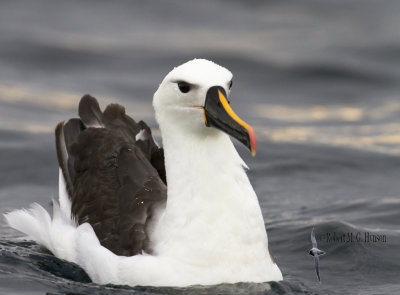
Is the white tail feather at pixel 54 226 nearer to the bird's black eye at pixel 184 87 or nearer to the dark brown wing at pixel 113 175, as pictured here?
the dark brown wing at pixel 113 175

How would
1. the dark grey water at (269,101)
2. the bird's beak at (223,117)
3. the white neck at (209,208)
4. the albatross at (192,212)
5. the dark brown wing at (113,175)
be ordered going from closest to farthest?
the bird's beak at (223,117)
the albatross at (192,212)
the white neck at (209,208)
the dark brown wing at (113,175)
the dark grey water at (269,101)

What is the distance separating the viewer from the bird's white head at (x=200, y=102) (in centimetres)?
675

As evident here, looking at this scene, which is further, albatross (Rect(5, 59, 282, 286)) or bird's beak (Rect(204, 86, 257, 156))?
albatross (Rect(5, 59, 282, 286))

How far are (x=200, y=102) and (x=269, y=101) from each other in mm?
8383

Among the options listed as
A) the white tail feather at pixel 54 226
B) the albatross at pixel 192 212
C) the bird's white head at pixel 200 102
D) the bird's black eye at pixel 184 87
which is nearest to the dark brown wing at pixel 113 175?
the albatross at pixel 192 212

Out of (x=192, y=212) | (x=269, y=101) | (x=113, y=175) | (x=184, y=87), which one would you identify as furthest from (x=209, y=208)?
(x=269, y=101)

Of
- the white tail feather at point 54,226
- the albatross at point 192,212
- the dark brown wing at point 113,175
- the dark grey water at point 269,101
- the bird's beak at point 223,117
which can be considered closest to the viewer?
the bird's beak at point 223,117

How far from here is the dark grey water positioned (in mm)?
9016

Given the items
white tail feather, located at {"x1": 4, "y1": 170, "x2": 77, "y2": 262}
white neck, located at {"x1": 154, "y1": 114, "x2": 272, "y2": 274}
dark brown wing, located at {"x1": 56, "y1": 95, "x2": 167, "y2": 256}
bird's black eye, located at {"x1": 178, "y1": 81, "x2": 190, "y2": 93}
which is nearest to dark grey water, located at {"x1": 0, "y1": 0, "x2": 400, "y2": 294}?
white tail feather, located at {"x1": 4, "y1": 170, "x2": 77, "y2": 262}

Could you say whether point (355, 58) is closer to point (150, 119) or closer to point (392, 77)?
point (392, 77)

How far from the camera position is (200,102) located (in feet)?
22.9

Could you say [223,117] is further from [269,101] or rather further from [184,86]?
[269,101]

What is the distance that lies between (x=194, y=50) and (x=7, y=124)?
13.4 ft

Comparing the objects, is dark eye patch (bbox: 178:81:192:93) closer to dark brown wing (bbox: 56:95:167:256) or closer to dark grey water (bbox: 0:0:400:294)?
dark brown wing (bbox: 56:95:167:256)
